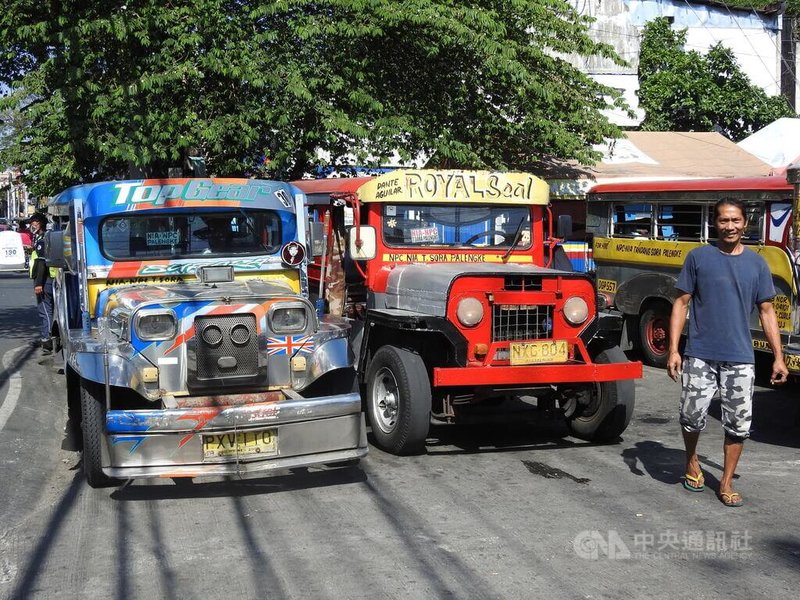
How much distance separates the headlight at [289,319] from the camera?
22.4 ft

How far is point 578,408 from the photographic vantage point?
8484 mm

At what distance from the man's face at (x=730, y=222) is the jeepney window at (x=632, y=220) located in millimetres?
6754

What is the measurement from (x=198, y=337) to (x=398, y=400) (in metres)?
1.85

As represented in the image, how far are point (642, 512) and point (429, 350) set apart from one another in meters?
2.59

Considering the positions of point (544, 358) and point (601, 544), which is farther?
point (544, 358)

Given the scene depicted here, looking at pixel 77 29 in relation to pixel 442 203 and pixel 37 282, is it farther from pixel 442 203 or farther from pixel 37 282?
pixel 442 203

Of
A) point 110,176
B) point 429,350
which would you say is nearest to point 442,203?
point 429,350

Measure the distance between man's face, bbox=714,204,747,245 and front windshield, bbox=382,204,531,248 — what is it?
3.35 metres

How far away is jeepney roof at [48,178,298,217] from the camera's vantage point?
7.75 metres

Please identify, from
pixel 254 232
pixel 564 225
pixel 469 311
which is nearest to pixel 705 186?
pixel 564 225

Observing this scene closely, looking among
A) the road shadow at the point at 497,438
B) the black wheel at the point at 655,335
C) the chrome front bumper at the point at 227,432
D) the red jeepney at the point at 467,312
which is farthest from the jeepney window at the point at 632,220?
the chrome front bumper at the point at 227,432

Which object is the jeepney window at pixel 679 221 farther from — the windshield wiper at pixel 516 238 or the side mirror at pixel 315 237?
the side mirror at pixel 315 237

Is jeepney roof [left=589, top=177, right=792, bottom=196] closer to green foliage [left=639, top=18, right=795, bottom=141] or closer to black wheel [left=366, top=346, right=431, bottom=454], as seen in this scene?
black wheel [left=366, top=346, right=431, bottom=454]

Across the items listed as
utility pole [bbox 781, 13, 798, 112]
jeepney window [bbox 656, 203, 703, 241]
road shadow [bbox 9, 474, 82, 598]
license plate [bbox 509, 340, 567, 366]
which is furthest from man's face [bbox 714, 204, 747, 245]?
utility pole [bbox 781, 13, 798, 112]
